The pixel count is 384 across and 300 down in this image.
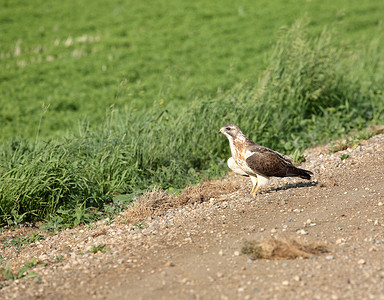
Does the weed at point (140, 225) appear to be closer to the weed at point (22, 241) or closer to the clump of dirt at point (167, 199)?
the clump of dirt at point (167, 199)

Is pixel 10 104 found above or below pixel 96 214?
above

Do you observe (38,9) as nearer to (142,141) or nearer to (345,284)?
(142,141)

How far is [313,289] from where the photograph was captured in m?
4.43

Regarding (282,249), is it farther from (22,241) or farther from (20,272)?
(22,241)

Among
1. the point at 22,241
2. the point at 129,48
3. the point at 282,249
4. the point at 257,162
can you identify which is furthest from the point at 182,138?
the point at 129,48

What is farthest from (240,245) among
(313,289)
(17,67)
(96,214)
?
(17,67)

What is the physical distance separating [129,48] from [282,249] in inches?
548

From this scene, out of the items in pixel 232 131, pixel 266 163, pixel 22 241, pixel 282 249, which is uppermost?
pixel 232 131

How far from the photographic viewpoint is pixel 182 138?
916 cm

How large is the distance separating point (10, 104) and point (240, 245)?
9.39 meters

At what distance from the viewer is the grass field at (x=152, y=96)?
788cm

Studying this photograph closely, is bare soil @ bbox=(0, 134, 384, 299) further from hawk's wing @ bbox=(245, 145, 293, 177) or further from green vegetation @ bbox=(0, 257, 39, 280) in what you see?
hawk's wing @ bbox=(245, 145, 293, 177)

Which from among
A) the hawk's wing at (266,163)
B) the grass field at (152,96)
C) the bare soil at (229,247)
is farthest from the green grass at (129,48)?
the bare soil at (229,247)

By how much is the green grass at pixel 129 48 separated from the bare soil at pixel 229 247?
3962 millimetres
